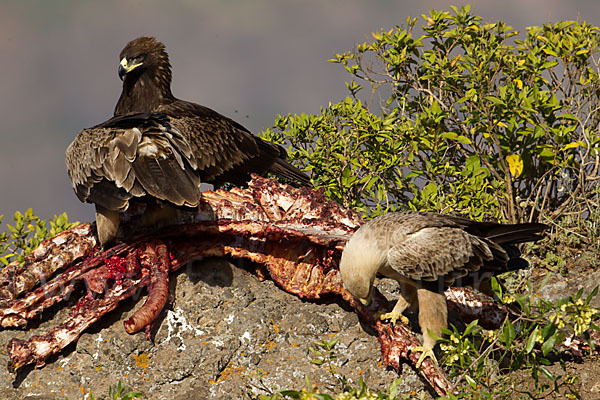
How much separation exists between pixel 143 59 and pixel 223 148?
1786mm

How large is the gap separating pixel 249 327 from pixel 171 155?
1.61 m

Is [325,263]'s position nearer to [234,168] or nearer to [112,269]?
[112,269]

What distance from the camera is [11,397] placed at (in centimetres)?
467

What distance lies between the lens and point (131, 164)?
5422mm

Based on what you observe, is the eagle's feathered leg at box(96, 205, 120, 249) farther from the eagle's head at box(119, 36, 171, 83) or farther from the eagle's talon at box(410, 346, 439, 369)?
the eagle's head at box(119, 36, 171, 83)

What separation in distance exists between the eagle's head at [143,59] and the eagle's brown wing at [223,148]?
1.71ft

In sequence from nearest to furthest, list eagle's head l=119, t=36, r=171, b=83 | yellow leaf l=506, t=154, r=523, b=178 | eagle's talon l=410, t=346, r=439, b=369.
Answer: eagle's talon l=410, t=346, r=439, b=369, yellow leaf l=506, t=154, r=523, b=178, eagle's head l=119, t=36, r=171, b=83

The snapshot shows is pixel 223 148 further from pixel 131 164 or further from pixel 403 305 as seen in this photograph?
pixel 403 305

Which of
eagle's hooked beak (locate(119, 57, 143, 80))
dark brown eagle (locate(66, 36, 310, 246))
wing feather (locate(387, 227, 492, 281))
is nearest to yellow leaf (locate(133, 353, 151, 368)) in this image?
dark brown eagle (locate(66, 36, 310, 246))

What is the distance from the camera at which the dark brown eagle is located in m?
5.35

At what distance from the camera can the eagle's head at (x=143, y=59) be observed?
26.7 feet

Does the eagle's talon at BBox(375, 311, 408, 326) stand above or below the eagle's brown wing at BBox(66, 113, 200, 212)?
below

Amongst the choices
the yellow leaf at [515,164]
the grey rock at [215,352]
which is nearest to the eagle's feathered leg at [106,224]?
the grey rock at [215,352]

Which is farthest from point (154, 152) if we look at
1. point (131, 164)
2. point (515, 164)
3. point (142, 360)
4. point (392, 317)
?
point (515, 164)
